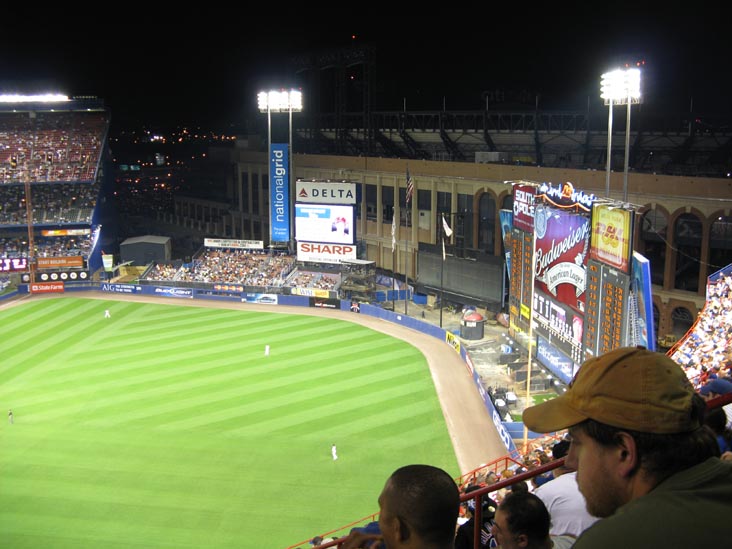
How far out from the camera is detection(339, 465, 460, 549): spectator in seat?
11.4 ft

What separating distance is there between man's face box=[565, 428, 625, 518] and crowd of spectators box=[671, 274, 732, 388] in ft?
63.8

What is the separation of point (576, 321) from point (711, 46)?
30.6m

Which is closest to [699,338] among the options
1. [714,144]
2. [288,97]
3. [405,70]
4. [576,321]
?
[576,321]

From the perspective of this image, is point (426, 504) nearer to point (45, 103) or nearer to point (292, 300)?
point (292, 300)

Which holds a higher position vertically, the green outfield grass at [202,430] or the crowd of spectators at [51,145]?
the crowd of spectators at [51,145]

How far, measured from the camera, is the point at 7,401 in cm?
3303

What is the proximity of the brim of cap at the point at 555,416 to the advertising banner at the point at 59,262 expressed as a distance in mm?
59890

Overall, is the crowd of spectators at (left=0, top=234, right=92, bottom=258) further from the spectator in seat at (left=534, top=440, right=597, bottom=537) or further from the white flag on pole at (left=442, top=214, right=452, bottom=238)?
the spectator in seat at (left=534, top=440, right=597, bottom=537)

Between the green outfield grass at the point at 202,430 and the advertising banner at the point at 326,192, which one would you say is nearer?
the green outfield grass at the point at 202,430

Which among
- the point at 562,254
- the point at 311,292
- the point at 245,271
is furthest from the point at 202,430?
the point at 245,271

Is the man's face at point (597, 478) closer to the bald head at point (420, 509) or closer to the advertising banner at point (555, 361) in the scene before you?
the bald head at point (420, 509)

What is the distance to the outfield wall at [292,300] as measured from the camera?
40781mm

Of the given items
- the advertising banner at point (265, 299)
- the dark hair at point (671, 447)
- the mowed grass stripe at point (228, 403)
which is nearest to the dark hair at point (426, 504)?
the dark hair at point (671, 447)

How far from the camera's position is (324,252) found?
54.9 metres
